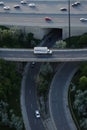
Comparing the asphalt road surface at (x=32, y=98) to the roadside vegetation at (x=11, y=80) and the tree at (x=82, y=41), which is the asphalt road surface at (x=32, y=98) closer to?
the roadside vegetation at (x=11, y=80)

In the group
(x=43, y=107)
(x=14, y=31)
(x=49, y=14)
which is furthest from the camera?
(x=49, y=14)

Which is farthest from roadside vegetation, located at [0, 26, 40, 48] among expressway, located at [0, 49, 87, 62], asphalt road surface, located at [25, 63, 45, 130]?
asphalt road surface, located at [25, 63, 45, 130]

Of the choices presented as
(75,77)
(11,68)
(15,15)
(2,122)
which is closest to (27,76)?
(11,68)

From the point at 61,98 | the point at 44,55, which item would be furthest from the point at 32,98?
the point at 44,55

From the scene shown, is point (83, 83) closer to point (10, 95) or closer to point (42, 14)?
point (10, 95)

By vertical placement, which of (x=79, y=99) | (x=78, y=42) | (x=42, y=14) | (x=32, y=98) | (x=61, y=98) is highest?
(x=42, y=14)

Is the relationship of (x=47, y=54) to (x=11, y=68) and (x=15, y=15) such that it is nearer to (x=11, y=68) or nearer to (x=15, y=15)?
(x=11, y=68)
